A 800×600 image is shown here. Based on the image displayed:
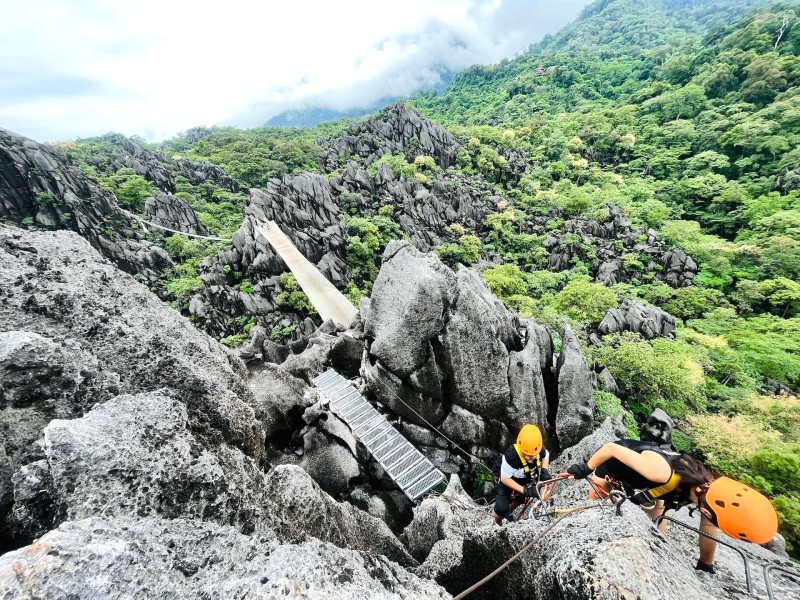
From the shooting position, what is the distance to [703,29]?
114m

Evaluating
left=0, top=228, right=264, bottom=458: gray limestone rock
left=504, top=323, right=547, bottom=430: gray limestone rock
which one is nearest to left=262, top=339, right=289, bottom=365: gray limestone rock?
left=0, top=228, right=264, bottom=458: gray limestone rock

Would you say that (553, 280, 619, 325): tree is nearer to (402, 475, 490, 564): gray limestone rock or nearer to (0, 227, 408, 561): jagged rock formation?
(402, 475, 490, 564): gray limestone rock

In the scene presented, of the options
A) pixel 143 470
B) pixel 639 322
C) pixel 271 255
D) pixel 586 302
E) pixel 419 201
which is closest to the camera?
pixel 143 470

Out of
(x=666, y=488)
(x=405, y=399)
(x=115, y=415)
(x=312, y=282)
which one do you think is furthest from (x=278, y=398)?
(x=312, y=282)

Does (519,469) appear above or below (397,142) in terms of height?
below

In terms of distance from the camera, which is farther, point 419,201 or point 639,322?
point 419,201

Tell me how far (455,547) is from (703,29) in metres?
179

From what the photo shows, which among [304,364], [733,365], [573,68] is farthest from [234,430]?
[573,68]

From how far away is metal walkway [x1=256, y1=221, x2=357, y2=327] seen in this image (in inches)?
872

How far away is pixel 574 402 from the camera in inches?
400

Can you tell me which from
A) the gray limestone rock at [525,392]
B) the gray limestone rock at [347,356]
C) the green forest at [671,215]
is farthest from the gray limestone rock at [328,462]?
the green forest at [671,215]

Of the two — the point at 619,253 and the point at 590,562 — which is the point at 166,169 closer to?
the point at 619,253

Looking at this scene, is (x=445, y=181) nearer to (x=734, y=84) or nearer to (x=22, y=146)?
(x=22, y=146)

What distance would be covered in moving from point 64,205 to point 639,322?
45.3 metres
